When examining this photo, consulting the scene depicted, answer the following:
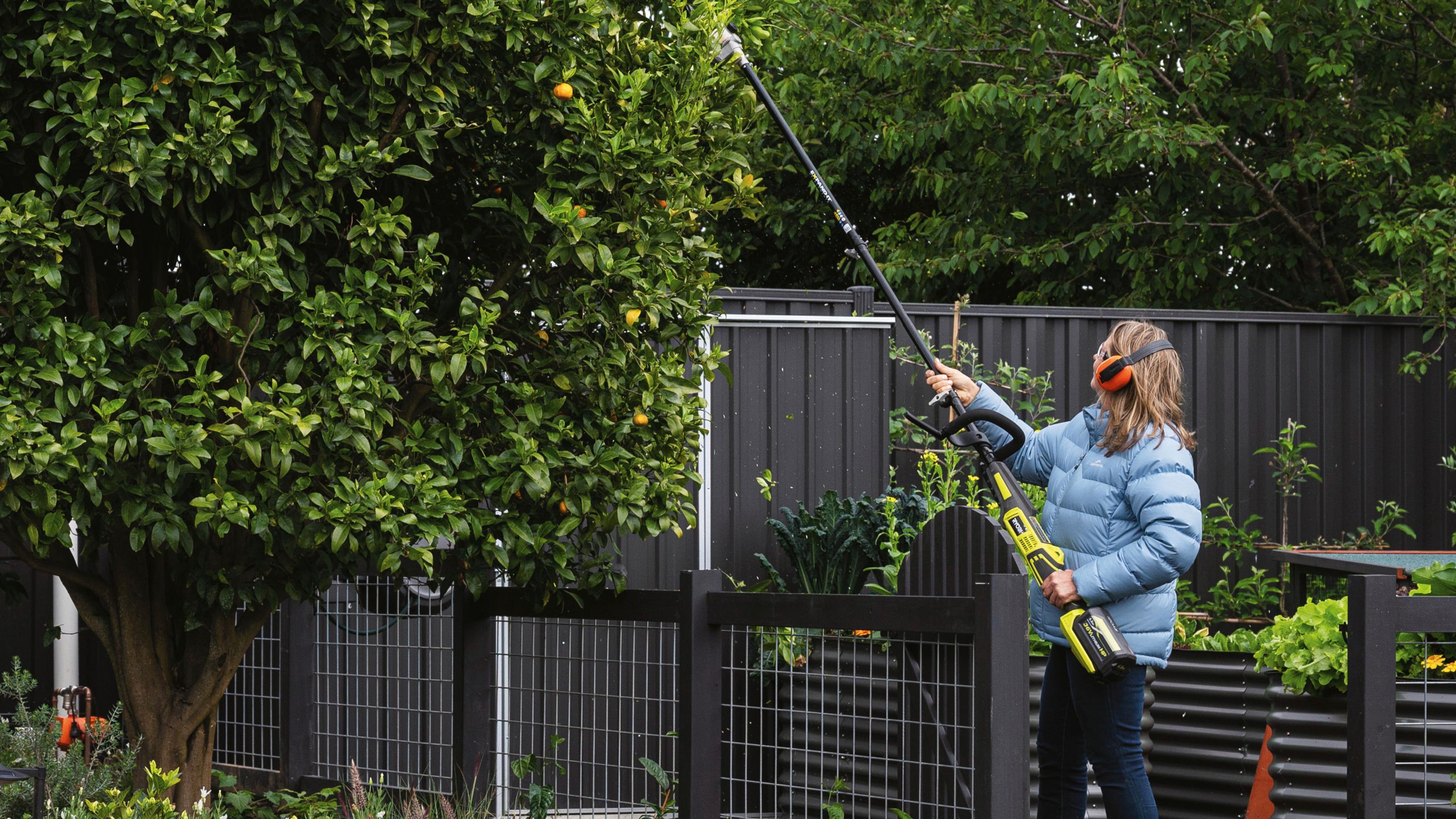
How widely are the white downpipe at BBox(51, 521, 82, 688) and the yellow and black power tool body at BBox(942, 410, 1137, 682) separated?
3997 millimetres

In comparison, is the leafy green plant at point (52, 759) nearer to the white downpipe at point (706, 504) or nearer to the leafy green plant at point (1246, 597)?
the white downpipe at point (706, 504)

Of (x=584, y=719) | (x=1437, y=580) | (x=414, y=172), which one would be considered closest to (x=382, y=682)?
(x=584, y=719)

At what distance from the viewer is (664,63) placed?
11.4 ft

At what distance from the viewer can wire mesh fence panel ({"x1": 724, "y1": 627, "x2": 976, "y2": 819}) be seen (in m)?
3.39

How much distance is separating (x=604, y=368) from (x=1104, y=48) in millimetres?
6366

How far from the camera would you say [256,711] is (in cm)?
518

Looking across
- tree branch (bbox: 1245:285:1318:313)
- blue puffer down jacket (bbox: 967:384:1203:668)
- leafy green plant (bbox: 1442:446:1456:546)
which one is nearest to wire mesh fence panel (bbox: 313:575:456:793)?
blue puffer down jacket (bbox: 967:384:1203:668)

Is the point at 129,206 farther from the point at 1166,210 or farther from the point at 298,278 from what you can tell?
the point at 1166,210

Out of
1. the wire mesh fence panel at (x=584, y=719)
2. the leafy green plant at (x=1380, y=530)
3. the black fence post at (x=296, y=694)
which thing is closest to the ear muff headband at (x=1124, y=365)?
the wire mesh fence panel at (x=584, y=719)

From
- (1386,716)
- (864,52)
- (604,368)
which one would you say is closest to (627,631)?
(604,368)

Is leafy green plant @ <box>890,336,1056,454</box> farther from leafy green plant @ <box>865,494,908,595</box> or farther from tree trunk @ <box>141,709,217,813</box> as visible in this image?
tree trunk @ <box>141,709,217,813</box>

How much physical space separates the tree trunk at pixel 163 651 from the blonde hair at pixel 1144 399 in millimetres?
2492

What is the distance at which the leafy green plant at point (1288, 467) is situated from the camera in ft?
20.9

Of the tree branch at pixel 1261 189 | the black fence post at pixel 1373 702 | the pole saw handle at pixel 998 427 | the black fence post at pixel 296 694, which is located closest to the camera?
the black fence post at pixel 1373 702
